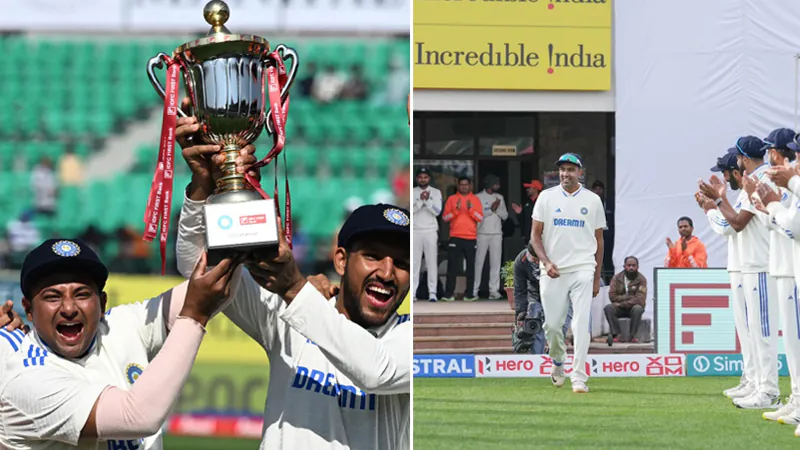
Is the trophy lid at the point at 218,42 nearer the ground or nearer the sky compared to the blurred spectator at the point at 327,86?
nearer the ground

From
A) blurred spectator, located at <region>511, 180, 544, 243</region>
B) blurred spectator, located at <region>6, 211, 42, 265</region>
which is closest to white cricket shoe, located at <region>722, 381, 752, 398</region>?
blurred spectator, located at <region>511, 180, 544, 243</region>

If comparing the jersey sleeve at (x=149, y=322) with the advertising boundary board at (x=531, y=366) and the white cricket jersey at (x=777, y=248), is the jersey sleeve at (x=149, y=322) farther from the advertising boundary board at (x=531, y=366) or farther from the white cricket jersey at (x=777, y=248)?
the white cricket jersey at (x=777, y=248)

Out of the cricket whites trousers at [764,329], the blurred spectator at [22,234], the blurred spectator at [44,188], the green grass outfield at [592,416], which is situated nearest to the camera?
the green grass outfield at [592,416]

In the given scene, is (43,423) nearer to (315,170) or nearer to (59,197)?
(315,170)

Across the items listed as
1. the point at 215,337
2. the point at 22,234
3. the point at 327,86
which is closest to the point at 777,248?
the point at 215,337

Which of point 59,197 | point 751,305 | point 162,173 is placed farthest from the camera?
point 59,197

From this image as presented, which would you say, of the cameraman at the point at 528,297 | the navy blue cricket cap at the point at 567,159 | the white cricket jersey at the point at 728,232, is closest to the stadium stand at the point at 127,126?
the cameraman at the point at 528,297

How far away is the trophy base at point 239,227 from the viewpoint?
4.58ft

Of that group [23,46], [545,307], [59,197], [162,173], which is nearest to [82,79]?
[23,46]

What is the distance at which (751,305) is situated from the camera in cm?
470

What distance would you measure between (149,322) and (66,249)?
0.19 metres

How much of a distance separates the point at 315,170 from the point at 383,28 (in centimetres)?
115

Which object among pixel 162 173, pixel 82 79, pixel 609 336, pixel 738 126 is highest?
pixel 82 79

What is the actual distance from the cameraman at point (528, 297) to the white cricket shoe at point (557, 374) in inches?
3.9
